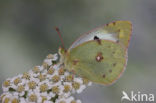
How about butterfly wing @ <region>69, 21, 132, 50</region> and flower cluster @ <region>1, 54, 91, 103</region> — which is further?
butterfly wing @ <region>69, 21, 132, 50</region>

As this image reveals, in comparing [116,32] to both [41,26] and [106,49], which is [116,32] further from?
[41,26]

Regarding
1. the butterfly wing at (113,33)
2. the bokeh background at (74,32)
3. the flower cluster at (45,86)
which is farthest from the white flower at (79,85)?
the bokeh background at (74,32)

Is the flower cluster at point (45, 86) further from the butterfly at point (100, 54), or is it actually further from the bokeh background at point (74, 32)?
the bokeh background at point (74, 32)

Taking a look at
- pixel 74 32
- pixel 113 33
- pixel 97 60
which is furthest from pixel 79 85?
pixel 74 32

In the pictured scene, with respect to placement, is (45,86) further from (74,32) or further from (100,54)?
(74,32)

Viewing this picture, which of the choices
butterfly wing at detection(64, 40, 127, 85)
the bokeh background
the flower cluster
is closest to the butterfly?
butterfly wing at detection(64, 40, 127, 85)

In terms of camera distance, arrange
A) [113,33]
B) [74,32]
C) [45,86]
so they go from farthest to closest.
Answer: [74,32] < [113,33] < [45,86]

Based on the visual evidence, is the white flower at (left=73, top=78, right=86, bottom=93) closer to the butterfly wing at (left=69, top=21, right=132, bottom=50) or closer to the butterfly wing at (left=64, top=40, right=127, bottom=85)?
the butterfly wing at (left=64, top=40, right=127, bottom=85)
